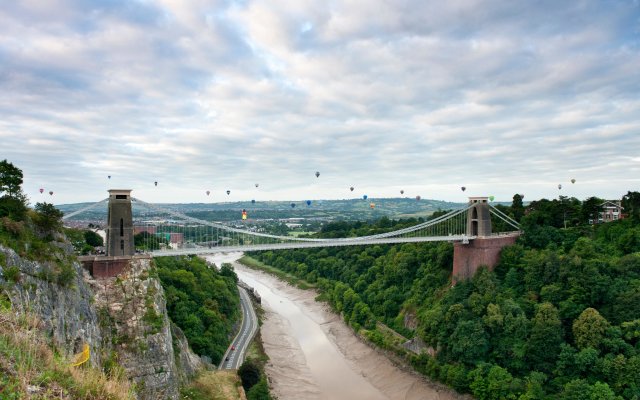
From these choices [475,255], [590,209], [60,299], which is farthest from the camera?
[590,209]

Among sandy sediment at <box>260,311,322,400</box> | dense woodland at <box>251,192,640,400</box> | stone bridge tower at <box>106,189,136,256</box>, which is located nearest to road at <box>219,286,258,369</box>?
sandy sediment at <box>260,311,322,400</box>

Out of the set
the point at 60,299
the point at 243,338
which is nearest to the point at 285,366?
the point at 243,338

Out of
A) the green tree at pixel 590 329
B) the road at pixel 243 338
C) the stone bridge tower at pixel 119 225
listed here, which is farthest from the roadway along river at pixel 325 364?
the stone bridge tower at pixel 119 225

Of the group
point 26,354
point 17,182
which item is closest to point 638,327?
point 26,354

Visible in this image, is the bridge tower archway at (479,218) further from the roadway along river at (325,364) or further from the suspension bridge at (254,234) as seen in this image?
the roadway along river at (325,364)

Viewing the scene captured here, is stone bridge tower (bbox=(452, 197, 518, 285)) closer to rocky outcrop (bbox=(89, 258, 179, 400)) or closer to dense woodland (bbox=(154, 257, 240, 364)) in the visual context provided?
dense woodland (bbox=(154, 257, 240, 364))

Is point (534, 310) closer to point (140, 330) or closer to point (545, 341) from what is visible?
point (545, 341)
